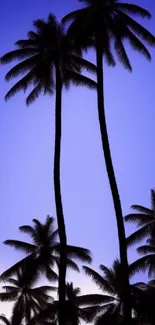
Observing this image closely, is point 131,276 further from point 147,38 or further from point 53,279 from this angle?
point 147,38

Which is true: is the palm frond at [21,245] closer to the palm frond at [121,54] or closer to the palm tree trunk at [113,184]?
the palm tree trunk at [113,184]

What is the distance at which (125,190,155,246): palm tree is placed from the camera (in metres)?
37.0

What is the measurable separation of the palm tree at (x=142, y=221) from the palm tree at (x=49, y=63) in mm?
9565

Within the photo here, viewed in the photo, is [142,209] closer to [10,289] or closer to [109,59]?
[109,59]

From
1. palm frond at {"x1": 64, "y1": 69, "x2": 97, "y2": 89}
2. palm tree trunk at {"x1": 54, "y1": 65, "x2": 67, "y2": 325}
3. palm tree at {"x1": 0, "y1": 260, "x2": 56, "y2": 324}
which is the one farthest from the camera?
palm tree at {"x1": 0, "y1": 260, "x2": 56, "y2": 324}

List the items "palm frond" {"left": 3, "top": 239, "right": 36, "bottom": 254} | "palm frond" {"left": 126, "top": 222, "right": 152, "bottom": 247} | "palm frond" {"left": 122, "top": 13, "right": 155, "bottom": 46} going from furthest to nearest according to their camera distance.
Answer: "palm frond" {"left": 3, "top": 239, "right": 36, "bottom": 254} < "palm frond" {"left": 126, "top": 222, "right": 152, "bottom": 247} < "palm frond" {"left": 122, "top": 13, "right": 155, "bottom": 46}

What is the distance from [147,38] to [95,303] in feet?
67.5

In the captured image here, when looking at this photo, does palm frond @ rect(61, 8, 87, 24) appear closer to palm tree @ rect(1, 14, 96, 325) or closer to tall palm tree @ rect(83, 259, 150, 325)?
palm tree @ rect(1, 14, 96, 325)

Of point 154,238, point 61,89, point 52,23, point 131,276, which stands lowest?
point 131,276

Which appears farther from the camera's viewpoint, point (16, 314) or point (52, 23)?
point (16, 314)

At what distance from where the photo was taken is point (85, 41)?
32344 mm

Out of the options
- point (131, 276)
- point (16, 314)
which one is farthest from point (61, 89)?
point (16, 314)

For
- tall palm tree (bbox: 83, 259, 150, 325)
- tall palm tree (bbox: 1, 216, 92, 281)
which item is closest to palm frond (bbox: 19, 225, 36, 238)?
tall palm tree (bbox: 1, 216, 92, 281)

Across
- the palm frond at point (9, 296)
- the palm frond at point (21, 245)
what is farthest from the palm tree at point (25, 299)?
the palm frond at point (21, 245)
